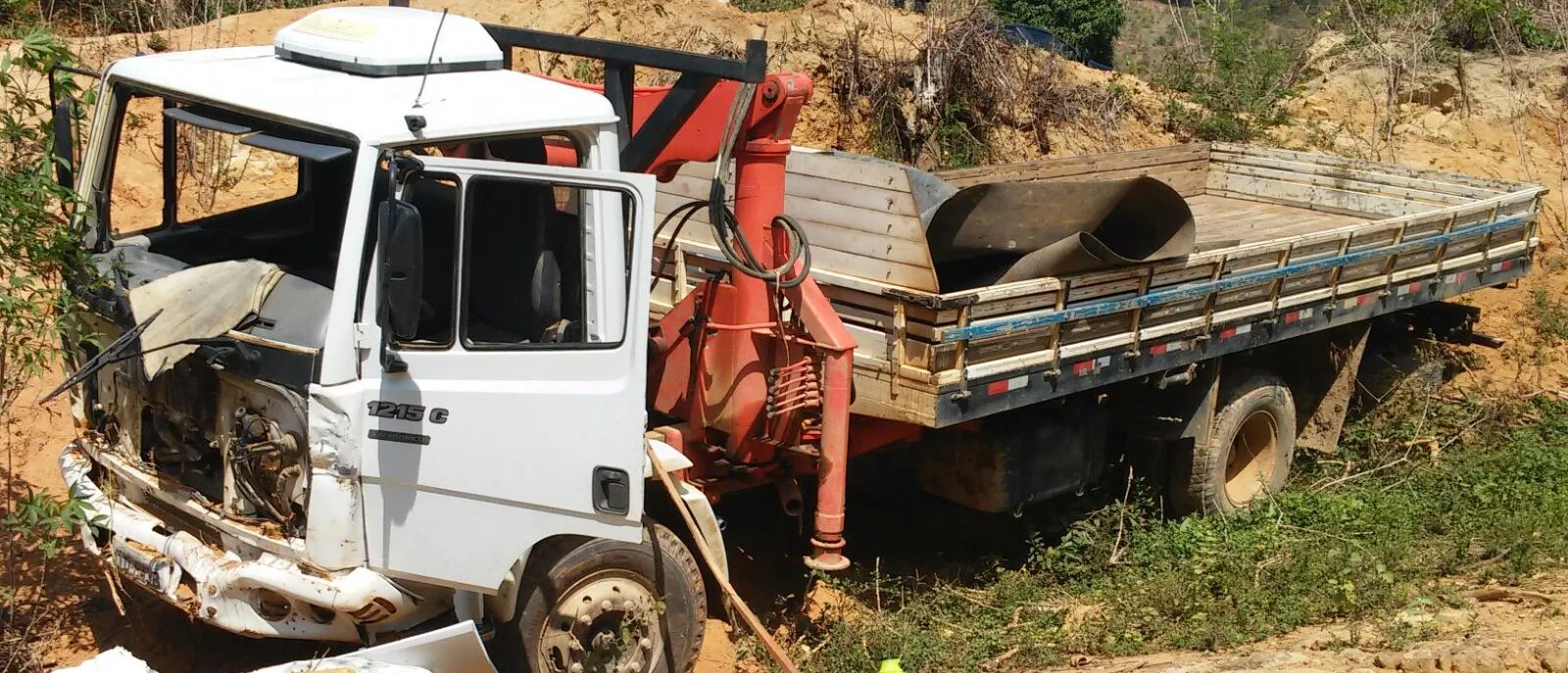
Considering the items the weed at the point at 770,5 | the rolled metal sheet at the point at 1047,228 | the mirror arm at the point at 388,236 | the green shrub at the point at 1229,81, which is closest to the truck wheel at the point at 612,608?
the mirror arm at the point at 388,236

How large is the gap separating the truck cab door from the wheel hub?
0.32 meters

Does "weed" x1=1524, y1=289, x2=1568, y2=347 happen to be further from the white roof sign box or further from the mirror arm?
the mirror arm

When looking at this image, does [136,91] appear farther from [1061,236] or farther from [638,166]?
[1061,236]

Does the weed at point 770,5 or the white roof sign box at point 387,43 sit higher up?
A: the white roof sign box at point 387,43

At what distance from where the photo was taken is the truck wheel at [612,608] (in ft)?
15.1

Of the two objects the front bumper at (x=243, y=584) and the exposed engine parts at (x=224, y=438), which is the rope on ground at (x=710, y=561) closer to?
the front bumper at (x=243, y=584)

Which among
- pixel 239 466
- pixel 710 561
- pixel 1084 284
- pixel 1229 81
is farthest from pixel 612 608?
pixel 1229 81

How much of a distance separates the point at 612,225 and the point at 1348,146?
13194 millimetres

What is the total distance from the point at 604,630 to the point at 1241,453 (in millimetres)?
4477

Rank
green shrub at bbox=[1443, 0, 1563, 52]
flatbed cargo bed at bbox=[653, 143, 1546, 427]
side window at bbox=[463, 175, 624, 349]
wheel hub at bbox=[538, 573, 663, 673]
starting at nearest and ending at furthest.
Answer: side window at bbox=[463, 175, 624, 349] → wheel hub at bbox=[538, 573, 663, 673] → flatbed cargo bed at bbox=[653, 143, 1546, 427] → green shrub at bbox=[1443, 0, 1563, 52]

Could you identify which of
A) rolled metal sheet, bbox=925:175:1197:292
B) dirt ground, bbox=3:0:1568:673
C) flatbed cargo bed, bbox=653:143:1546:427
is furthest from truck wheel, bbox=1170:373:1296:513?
rolled metal sheet, bbox=925:175:1197:292

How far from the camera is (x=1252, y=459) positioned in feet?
25.9

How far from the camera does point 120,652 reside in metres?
3.97

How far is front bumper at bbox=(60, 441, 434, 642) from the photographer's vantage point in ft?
13.5
